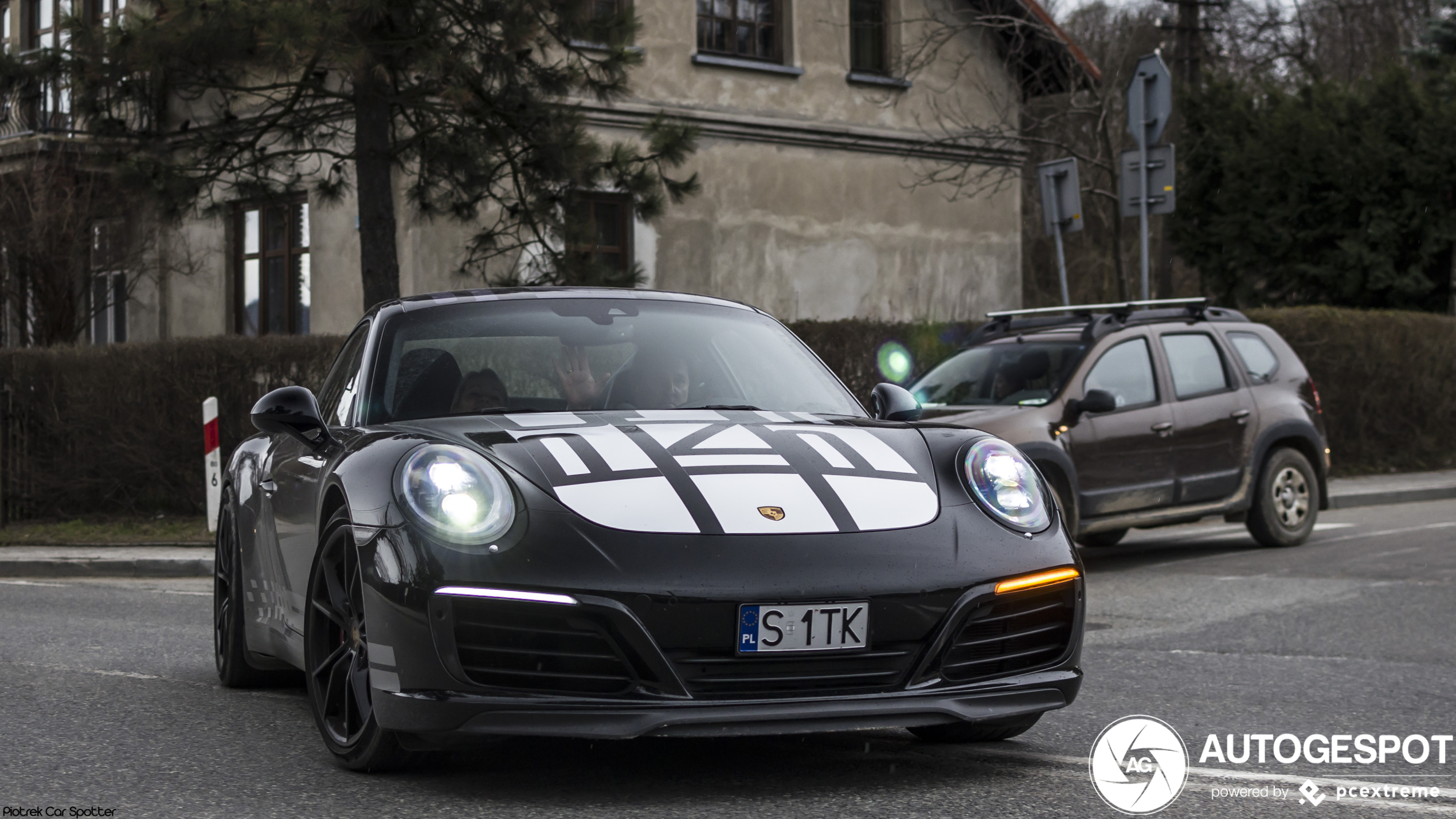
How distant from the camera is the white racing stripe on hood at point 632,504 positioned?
429 cm

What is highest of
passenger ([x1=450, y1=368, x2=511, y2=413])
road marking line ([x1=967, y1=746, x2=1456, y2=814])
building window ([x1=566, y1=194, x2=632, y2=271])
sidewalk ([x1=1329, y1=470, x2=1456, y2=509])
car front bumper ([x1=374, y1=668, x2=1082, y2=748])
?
building window ([x1=566, y1=194, x2=632, y2=271])

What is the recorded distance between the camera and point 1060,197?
15781mm

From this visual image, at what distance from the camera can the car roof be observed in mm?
5848

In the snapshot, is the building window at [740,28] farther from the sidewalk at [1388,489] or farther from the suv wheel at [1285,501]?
the suv wheel at [1285,501]

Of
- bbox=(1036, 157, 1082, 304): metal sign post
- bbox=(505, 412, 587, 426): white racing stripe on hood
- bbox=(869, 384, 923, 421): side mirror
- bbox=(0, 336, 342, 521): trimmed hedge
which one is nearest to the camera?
bbox=(505, 412, 587, 426): white racing stripe on hood

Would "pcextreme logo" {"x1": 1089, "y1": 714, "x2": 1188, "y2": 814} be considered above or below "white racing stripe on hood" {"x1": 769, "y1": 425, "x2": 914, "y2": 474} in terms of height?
below

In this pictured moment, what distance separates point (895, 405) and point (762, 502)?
4.76 ft

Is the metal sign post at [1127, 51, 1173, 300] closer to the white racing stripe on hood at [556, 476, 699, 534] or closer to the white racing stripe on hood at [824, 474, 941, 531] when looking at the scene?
the white racing stripe on hood at [824, 474, 941, 531]

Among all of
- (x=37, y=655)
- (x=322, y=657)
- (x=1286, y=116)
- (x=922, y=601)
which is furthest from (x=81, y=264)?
Answer: (x=922, y=601)

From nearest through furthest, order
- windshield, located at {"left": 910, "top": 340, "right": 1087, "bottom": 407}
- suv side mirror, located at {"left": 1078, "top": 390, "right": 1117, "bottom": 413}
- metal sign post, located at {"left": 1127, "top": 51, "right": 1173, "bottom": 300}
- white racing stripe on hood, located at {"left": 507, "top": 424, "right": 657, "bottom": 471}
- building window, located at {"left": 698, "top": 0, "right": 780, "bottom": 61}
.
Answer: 1. white racing stripe on hood, located at {"left": 507, "top": 424, "right": 657, "bottom": 471}
2. suv side mirror, located at {"left": 1078, "top": 390, "right": 1117, "bottom": 413}
3. windshield, located at {"left": 910, "top": 340, "right": 1087, "bottom": 407}
4. metal sign post, located at {"left": 1127, "top": 51, "right": 1173, "bottom": 300}
5. building window, located at {"left": 698, "top": 0, "right": 780, "bottom": 61}

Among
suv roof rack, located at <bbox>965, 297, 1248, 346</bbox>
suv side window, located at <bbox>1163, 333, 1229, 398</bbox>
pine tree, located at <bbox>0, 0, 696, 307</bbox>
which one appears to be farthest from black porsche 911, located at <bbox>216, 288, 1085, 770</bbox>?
pine tree, located at <bbox>0, 0, 696, 307</bbox>

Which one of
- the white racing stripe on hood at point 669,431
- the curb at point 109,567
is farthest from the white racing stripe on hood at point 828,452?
the curb at point 109,567

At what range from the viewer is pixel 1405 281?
73.9ft

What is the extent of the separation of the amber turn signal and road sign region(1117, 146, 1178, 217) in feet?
35.7
